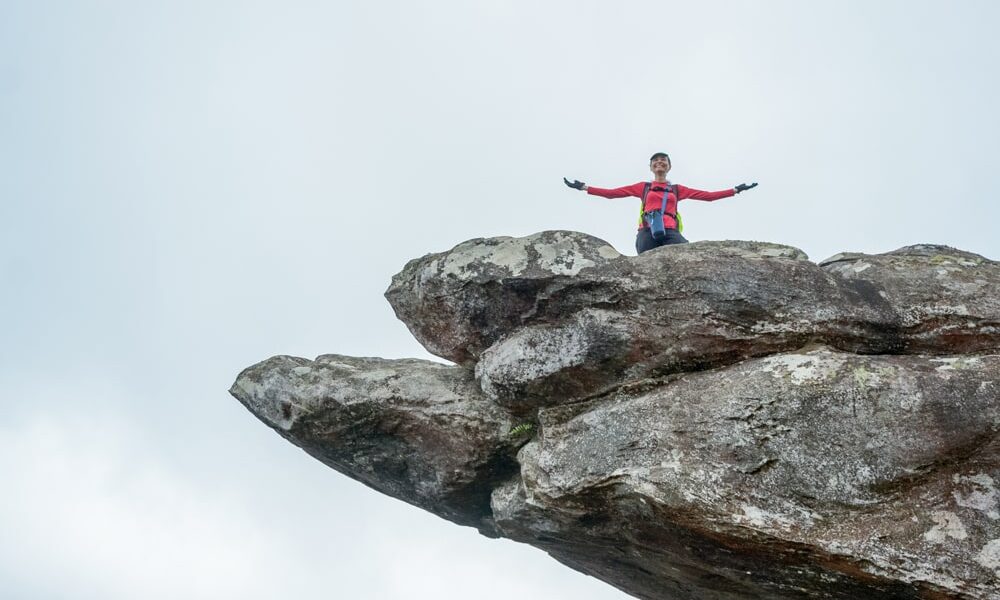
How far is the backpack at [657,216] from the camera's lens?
55.7ft

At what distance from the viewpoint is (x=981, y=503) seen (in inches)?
429

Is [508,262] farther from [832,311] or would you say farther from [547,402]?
[832,311]

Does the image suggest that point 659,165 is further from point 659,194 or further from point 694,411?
point 694,411

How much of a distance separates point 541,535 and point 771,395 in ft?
14.7

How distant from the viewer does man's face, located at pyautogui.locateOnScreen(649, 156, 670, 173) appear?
1759 cm

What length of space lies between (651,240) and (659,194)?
0.93 meters

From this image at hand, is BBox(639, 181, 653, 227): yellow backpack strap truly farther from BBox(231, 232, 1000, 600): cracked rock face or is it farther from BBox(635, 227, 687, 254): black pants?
BBox(231, 232, 1000, 600): cracked rock face

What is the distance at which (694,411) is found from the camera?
12.4 metres

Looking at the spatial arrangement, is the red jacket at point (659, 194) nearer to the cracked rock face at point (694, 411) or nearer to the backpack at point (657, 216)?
the backpack at point (657, 216)

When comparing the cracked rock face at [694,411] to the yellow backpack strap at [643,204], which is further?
the yellow backpack strap at [643,204]

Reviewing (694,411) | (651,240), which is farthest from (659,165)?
(694,411)

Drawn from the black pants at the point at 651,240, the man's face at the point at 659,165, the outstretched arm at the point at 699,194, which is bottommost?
the black pants at the point at 651,240

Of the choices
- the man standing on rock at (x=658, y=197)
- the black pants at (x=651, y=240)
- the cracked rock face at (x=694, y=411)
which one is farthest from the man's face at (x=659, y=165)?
the cracked rock face at (x=694, y=411)

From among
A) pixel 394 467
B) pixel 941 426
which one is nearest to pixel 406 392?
pixel 394 467
